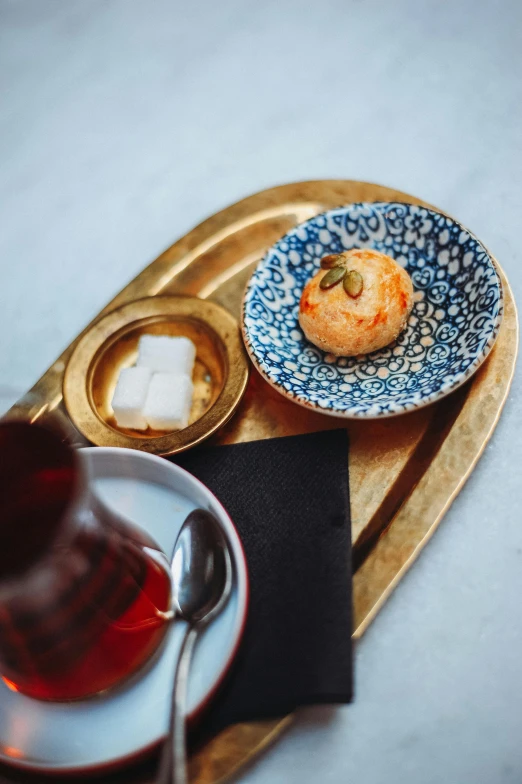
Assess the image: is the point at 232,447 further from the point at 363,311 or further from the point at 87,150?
the point at 87,150

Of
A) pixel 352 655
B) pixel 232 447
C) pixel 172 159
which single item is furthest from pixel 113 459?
pixel 172 159

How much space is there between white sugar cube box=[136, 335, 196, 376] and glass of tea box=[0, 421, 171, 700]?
0.28 meters

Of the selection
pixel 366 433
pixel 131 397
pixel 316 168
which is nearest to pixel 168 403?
pixel 131 397

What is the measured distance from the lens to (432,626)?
67 cm

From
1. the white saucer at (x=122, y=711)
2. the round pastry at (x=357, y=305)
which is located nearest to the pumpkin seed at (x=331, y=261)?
the round pastry at (x=357, y=305)

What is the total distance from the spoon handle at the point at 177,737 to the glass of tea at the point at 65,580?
0.13 feet

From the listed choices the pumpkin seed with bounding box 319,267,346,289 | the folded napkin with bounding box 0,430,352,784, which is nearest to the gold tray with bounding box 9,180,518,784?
the folded napkin with bounding box 0,430,352,784

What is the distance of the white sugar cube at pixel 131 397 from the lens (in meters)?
0.82

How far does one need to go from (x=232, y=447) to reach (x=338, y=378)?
0.18 metres

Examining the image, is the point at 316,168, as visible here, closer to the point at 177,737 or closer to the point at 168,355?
the point at 168,355

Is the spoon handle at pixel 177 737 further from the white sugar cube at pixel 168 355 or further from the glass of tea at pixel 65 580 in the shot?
the white sugar cube at pixel 168 355

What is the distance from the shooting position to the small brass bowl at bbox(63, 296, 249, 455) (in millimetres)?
778

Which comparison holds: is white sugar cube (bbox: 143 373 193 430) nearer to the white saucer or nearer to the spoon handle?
the white saucer

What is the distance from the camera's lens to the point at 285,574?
67 cm
